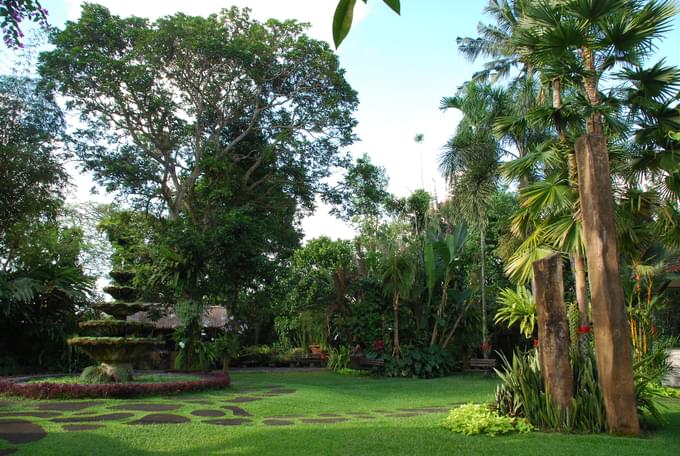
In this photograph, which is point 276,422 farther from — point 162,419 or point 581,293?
point 581,293

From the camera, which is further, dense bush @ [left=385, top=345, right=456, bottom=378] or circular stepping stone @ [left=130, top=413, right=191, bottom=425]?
dense bush @ [left=385, top=345, right=456, bottom=378]

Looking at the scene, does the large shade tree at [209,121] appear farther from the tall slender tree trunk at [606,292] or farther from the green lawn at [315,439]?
the tall slender tree trunk at [606,292]

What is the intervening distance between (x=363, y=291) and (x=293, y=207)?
529cm

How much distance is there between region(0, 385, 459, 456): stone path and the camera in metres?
6.75

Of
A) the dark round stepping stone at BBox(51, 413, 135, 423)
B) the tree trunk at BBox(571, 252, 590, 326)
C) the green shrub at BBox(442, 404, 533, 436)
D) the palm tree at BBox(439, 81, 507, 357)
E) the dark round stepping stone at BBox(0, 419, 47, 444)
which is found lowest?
the dark round stepping stone at BBox(51, 413, 135, 423)

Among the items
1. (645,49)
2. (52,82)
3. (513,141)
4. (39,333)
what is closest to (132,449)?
(645,49)

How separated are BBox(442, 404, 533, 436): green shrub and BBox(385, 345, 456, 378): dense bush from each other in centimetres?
939

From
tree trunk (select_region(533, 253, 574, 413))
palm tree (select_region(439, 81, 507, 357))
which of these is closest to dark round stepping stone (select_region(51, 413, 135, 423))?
tree trunk (select_region(533, 253, 574, 413))

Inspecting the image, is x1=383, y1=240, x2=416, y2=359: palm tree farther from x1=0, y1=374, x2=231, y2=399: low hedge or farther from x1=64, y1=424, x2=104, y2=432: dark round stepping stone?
x1=64, y1=424, x2=104, y2=432: dark round stepping stone

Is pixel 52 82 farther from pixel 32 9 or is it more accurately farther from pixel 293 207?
pixel 32 9

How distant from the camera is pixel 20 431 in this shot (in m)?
6.43

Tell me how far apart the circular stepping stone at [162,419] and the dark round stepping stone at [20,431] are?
1.18 meters

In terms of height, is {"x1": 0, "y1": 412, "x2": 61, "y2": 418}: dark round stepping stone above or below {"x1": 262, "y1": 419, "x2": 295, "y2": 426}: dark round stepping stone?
above

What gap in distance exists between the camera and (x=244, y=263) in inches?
630
